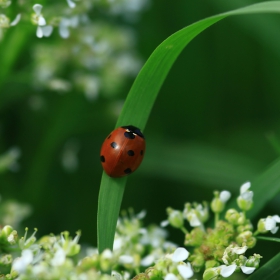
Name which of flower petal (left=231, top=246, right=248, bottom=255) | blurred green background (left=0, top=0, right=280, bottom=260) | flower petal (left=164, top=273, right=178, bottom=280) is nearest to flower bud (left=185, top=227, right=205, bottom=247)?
flower petal (left=231, top=246, right=248, bottom=255)

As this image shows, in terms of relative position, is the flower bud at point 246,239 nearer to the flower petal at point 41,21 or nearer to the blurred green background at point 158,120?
the flower petal at point 41,21

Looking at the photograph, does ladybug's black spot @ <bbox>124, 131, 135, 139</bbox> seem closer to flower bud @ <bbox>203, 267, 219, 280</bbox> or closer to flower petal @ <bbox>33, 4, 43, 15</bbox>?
flower petal @ <bbox>33, 4, 43, 15</bbox>

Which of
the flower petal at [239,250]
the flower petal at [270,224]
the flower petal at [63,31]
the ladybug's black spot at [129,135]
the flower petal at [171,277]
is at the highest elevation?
the flower petal at [63,31]

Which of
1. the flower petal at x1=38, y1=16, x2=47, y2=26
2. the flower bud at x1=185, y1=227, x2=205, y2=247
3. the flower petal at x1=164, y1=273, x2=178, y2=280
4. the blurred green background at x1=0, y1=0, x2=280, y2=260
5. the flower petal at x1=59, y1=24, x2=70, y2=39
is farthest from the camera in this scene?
the blurred green background at x1=0, y1=0, x2=280, y2=260

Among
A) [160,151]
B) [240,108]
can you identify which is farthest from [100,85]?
[240,108]

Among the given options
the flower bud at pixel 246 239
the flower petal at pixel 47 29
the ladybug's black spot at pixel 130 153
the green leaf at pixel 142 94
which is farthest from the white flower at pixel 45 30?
the flower bud at pixel 246 239

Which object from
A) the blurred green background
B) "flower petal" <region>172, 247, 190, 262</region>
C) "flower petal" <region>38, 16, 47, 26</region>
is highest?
"flower petal" <region>38, 16, 47, 26</region>

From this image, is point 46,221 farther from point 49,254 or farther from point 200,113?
point 49,254
